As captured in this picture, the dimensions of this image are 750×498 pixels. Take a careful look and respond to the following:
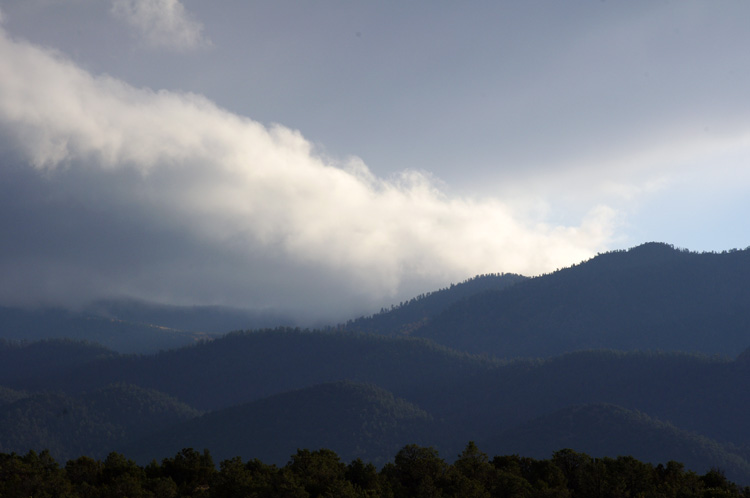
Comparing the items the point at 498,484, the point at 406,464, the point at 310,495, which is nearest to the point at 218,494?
the point at 310,495

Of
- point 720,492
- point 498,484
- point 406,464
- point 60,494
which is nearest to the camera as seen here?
point 720,492

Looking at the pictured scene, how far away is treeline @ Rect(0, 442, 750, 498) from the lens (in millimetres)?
112938

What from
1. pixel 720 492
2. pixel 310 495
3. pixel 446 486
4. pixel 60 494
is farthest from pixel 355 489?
pixel 720 492

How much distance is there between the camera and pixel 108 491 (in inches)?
4486

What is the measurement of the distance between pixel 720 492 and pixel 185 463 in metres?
95.2

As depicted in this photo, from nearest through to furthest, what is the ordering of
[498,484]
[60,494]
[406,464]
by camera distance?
[60,494]
[498,484]
[406,464]

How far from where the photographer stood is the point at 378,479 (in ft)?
414

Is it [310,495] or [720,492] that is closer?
[720,492]

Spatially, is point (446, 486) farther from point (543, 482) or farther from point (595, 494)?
point (595, 494)

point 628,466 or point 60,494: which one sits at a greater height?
point 628,466

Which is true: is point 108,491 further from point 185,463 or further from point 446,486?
point 446,486

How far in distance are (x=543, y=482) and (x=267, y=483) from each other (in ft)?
148

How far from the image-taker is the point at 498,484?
123 metres

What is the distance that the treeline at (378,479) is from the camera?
113 meters
